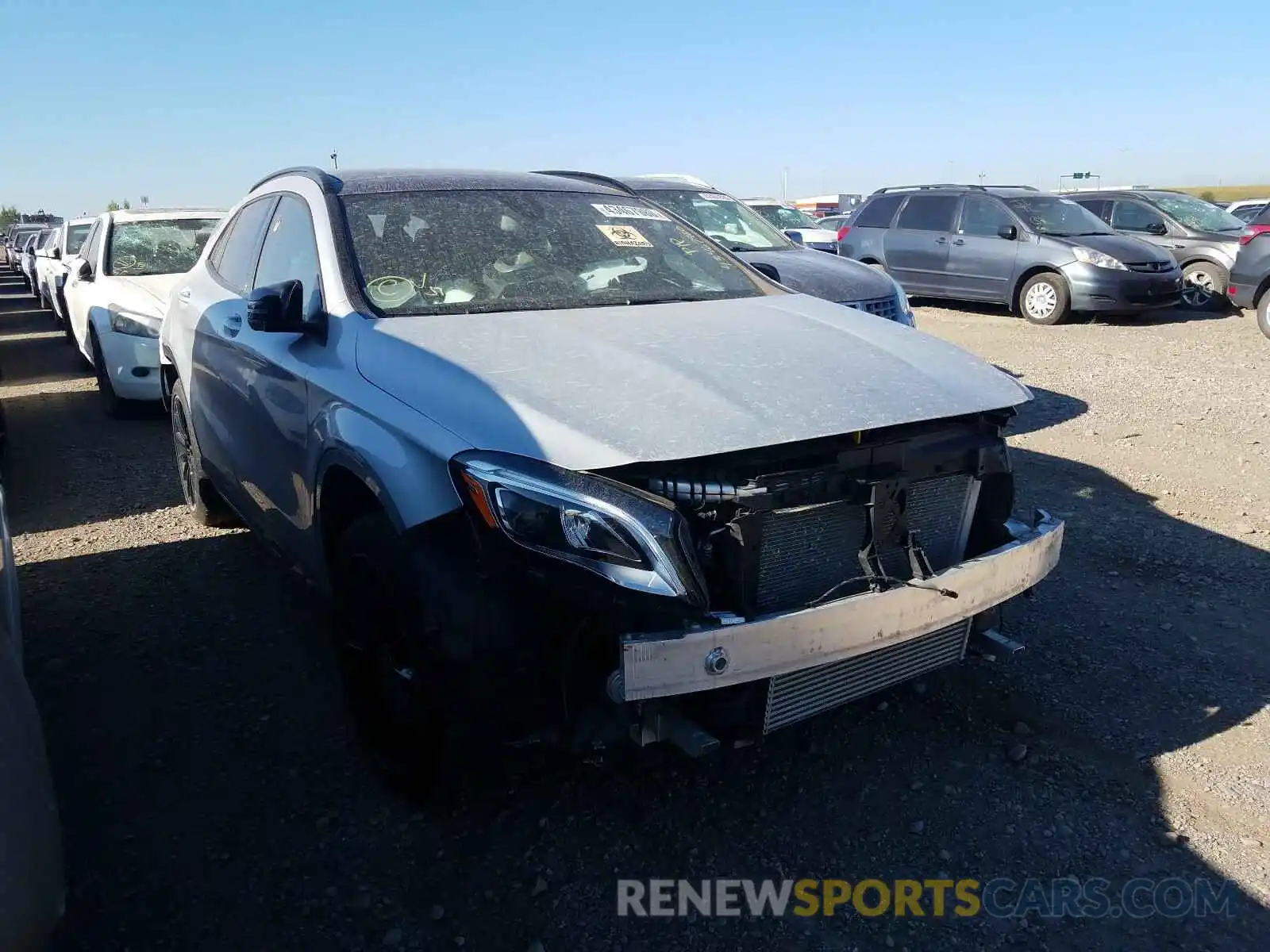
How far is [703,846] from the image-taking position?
2754 millimetres

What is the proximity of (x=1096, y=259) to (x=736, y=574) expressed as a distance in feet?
37.5

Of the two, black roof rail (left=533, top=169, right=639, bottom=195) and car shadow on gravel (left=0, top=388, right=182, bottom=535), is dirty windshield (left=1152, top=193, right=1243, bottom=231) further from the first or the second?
car shadow on gravel (left=0, top=388, right=182, bottom=535)

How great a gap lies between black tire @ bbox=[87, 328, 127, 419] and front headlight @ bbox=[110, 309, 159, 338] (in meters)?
0.37

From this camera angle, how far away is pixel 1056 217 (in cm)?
1295

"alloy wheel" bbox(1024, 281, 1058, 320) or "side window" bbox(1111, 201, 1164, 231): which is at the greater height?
"side window" bbox(1111, 201, 1164, 231)

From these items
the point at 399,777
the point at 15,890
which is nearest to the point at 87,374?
the point at 399,777

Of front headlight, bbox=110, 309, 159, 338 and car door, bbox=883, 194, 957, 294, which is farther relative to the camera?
car door, bbox=883, 194, 957, 294

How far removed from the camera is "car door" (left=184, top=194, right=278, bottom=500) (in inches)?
158

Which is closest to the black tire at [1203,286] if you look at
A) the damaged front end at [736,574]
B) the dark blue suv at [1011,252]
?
the dark blue suv at [1011,252]

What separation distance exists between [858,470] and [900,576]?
0.37 m

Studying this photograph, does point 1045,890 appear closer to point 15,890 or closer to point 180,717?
point 15,890

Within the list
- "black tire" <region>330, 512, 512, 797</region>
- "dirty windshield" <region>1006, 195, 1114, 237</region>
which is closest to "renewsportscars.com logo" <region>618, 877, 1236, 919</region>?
"black tire" <region>330, 512, 512, 797</region>

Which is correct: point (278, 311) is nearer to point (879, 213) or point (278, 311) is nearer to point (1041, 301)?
point (1041, 301)

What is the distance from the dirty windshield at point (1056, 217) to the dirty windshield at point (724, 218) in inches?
202
